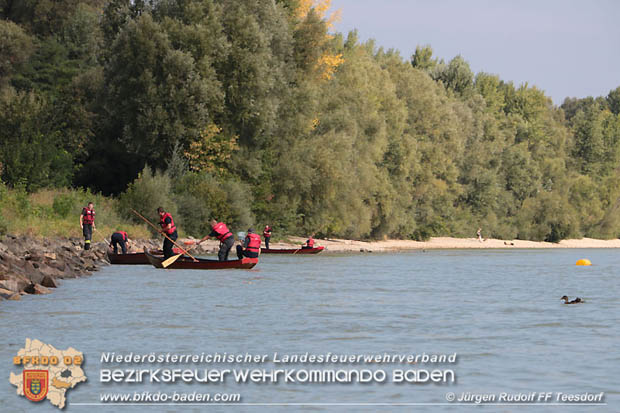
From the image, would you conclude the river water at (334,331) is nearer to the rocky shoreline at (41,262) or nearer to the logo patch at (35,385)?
the logo patch at (35,385)

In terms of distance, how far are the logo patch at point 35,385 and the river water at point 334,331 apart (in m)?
0.19

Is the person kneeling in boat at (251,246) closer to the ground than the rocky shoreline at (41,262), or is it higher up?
higher up

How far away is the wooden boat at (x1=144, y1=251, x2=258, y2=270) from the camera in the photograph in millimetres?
36594

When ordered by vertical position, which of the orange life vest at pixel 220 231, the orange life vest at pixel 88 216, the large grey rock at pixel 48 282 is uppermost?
the orange life vest at pixel 220 231

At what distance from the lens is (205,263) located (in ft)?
121

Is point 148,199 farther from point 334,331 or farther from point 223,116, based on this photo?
point 334,331

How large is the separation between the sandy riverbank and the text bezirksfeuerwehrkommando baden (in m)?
39.3

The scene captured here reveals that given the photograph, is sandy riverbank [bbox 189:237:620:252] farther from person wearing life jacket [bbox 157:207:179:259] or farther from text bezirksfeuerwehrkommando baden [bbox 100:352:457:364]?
text bezirksfeuerwehrkommando baden [bbox 100:352:457:364]

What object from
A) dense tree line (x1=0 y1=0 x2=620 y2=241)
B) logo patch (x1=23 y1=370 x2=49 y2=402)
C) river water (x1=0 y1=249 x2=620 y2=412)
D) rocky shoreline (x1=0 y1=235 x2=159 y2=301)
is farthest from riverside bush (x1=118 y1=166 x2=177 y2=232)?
logo patch (x1=23 y1=370 x2=49 y2=402)

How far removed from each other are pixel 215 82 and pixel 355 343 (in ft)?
133

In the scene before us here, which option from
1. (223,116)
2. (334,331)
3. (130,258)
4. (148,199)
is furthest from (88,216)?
(334,331)

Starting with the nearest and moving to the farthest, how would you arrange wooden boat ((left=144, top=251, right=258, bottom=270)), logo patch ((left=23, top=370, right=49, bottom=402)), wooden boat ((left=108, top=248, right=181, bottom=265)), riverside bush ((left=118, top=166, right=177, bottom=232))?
logo patch ((left=23, top=370, right=49, bottom=402)) → wooden boat ((left=144, top=251, right=258, bottom=270)) → wooden boat ((left=108, top=248, right=181, bottom=265)) → riverside bush ((left=118, top=166, right=177, bottom=232))

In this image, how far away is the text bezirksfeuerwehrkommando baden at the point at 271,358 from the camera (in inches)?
640

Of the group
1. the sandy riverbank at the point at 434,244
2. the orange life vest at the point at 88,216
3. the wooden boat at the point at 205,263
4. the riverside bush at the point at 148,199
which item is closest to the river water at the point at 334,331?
the wooden boat at the point at 205,263
